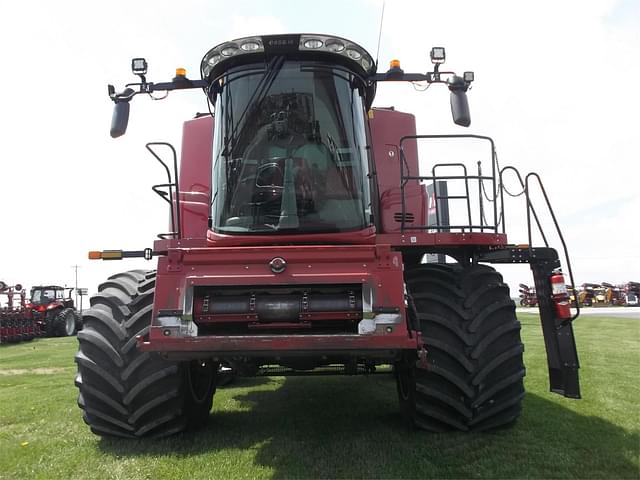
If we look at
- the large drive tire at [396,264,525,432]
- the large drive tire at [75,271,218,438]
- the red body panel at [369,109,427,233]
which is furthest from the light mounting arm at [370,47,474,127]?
the large drive tire at [75,271,218,438]

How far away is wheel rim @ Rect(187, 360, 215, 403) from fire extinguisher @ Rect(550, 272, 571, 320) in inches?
122

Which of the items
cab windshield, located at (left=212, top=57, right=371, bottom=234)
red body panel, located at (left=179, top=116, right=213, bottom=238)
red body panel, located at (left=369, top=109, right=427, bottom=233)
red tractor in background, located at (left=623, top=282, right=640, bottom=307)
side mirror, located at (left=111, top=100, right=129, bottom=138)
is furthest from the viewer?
red tractor in background, located at (left=623, top=282, right=640, bottom=307)

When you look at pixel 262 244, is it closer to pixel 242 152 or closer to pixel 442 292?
pixel 242 152

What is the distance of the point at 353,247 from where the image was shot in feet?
13.3

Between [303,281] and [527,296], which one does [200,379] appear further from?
[527,296]

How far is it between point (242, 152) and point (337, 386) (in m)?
3.94

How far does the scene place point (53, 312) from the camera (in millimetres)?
23219

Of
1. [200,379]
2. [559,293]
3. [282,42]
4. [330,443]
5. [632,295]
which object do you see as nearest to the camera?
[330,443]

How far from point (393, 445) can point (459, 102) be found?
303 centimetres

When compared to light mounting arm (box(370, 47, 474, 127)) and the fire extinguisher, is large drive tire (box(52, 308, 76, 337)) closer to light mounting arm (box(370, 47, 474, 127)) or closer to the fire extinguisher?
light mounting arm (box(370, 47, 474, 127))

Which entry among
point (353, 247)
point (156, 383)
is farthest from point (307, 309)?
point (156, 383)

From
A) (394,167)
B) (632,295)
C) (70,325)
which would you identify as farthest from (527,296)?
(394,167)

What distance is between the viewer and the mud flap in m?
4.68

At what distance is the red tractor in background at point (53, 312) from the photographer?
22.7 m
